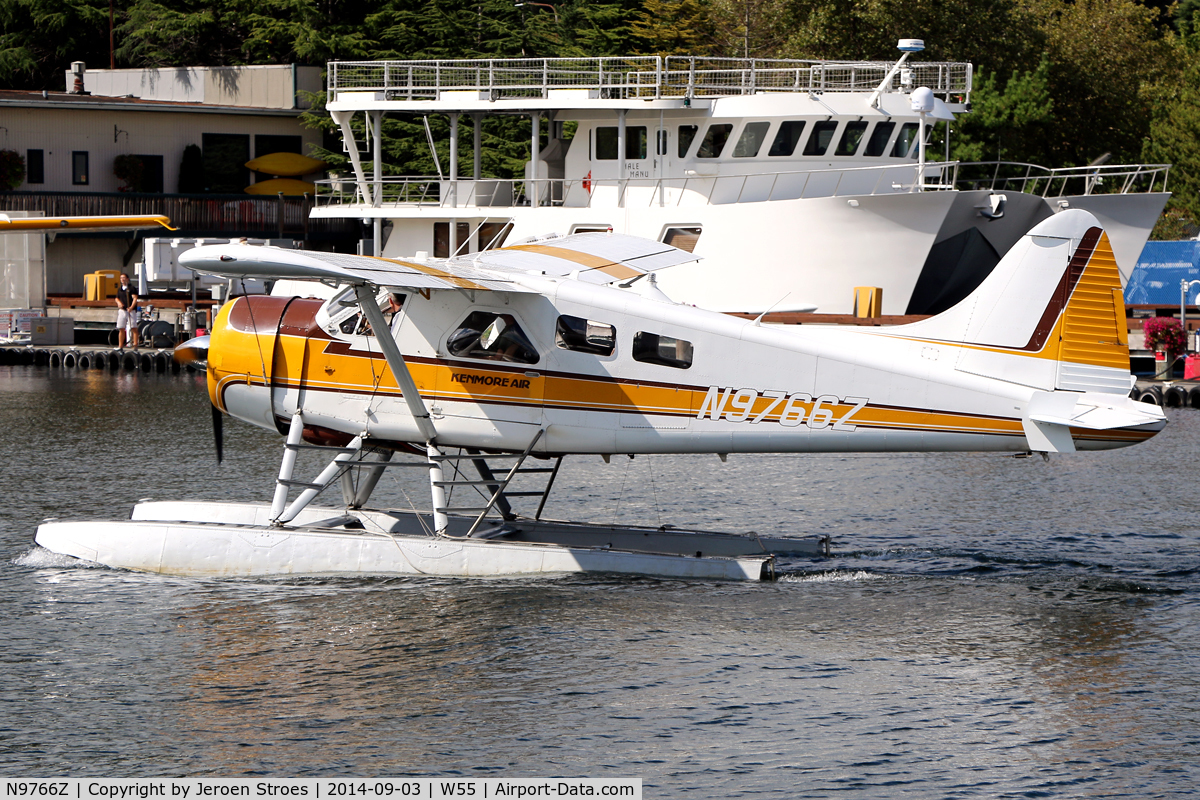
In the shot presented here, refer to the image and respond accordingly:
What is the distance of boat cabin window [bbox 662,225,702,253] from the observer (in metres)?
27.9

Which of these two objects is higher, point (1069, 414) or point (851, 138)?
point (851, 138)

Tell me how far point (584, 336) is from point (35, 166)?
4074 cm

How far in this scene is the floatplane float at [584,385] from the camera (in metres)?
11.8

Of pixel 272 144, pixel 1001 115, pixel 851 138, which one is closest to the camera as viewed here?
pixel 851 138

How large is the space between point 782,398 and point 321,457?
34.1 feet

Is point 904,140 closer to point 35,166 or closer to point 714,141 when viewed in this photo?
point 714,141

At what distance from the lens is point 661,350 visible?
40.2 ft

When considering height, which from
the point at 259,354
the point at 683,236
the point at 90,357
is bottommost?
the point at 90,357

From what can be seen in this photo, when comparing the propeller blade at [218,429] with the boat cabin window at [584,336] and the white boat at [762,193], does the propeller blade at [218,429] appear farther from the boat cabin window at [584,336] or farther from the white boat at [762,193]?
the white boat at [762,193]

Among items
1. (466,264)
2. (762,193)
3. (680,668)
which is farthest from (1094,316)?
(762,193)

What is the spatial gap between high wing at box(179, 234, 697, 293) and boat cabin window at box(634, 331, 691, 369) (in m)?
1.10

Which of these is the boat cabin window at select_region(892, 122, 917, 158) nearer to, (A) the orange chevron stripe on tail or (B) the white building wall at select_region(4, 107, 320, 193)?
(A) the orange chevron stripe on tail

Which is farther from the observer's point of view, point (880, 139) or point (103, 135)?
point (103, 135)

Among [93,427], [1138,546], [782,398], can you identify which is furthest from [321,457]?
[1138,546]
